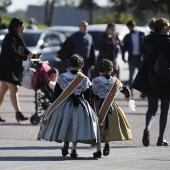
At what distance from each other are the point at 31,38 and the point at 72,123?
18846mm

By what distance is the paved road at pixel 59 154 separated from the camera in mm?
11266

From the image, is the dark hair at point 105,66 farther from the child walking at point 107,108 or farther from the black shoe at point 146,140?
the black shoe at point 146,140

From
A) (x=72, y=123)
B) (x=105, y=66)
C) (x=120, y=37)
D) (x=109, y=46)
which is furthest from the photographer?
(x=120, y=37)

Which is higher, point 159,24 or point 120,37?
point 159,24

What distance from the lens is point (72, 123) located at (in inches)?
473

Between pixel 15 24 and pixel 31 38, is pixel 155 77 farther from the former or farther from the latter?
pixel 31 38

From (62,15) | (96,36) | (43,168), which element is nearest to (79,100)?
(43,168)

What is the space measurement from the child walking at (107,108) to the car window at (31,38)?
1783 centimetres

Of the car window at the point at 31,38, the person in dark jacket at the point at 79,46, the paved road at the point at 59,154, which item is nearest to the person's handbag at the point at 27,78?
the paved road at the point at 59,154

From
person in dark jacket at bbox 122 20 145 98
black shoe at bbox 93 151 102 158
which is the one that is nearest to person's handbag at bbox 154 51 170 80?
black shoe at bbox 93 151 102 158

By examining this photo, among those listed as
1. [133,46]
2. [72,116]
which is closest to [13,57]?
[72,116]

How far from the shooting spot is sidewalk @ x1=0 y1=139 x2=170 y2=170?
36.6ft

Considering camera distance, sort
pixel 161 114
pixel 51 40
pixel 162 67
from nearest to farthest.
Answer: pixel 162 67 < pixel 161 114 < pixel 51 40

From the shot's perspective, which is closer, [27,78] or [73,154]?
[73,154]
